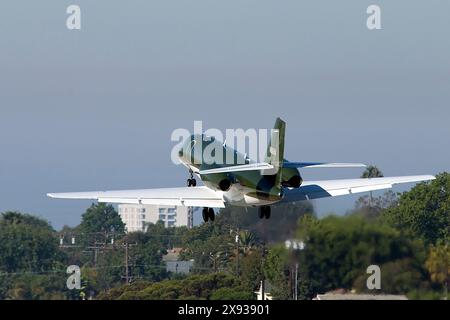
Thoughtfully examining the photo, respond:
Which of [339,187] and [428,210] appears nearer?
[339,187]

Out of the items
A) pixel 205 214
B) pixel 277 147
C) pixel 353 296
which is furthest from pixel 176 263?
pixel 277 147

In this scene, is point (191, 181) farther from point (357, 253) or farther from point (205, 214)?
point (357, 253)

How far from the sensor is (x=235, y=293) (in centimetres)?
10538

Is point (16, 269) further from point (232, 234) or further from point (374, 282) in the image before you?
point (374, 282)

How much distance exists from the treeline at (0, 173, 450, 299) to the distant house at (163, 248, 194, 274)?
2.23 feet

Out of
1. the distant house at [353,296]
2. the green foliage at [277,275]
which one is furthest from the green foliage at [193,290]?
the distant house at [353,296]

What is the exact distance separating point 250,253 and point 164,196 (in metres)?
23.7

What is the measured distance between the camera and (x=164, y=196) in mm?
92438

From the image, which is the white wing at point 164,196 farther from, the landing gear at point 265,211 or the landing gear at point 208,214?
the landing gear at point 265,211

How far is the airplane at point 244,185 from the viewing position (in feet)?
273
